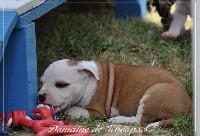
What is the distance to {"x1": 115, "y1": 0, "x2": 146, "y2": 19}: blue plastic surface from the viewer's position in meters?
6.88

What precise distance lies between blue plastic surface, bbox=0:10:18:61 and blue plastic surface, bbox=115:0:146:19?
3.53m

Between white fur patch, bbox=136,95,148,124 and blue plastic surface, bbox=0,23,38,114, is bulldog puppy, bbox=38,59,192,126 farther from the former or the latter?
blue plastic surface, bbox=0,23,38,114

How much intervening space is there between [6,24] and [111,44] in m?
2.12

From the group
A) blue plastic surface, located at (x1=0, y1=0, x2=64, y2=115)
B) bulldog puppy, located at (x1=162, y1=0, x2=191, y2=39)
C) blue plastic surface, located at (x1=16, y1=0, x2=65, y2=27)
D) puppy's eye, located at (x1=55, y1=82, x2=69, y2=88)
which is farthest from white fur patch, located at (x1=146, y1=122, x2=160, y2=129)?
bulldog puppy, located at (x1=162, y1=0, x2=191, y2=39)

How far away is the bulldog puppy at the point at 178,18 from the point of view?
5695mm

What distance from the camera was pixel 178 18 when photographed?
19.1 feet

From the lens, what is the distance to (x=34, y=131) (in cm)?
342

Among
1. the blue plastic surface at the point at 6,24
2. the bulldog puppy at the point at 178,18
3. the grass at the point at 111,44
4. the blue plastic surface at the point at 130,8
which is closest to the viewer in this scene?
the blue plastic surface at the point at 6,24

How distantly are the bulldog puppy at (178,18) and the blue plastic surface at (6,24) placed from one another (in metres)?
2.57

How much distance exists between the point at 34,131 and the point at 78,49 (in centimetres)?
185

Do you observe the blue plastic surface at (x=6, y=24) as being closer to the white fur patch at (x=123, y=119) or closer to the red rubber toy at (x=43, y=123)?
the red rubber toy at (x=43, y=123)

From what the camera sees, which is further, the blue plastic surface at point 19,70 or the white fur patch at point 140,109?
the white fur patch at point 140,109

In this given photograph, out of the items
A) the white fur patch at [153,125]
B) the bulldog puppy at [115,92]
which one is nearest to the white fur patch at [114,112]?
the bulldog puppy at [115,92]

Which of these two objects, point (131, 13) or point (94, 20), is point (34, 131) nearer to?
point (94, 20)
